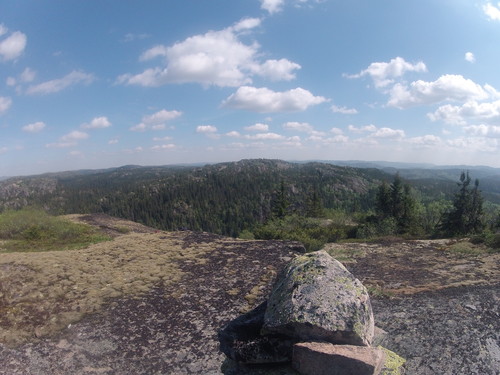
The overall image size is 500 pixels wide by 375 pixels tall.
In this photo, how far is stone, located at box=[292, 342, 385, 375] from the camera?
12.9 ft

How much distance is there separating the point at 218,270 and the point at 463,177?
1697 inches

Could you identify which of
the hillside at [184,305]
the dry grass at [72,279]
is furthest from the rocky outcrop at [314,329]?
the dry grass at [72,279]

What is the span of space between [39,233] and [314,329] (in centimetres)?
1692

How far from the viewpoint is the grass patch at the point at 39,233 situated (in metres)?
14.6

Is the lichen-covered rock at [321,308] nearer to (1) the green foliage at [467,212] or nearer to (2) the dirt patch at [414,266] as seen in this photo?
(2) the dirt patch at [414,266]

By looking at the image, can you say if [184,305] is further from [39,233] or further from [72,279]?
[39,233]

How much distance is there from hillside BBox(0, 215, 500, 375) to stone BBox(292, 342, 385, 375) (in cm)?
133

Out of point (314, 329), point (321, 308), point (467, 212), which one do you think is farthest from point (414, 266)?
point (467, 212)

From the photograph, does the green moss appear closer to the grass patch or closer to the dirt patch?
the dirt patch

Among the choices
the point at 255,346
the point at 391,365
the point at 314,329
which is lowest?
the point at 391,365

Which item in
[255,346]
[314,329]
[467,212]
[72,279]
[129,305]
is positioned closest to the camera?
[314,329]

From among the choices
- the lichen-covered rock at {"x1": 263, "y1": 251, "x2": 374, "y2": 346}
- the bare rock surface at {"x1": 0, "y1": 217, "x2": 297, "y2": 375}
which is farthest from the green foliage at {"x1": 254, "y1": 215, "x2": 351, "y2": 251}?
the lichen-covered rock at {"x1": 263, "y1": 251, "x2": 374, "y2": 346}

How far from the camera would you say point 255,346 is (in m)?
4.50

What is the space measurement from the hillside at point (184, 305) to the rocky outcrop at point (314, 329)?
0.74 meters
